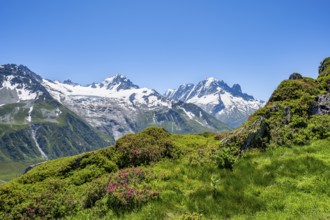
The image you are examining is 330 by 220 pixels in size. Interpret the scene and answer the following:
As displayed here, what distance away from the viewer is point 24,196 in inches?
650

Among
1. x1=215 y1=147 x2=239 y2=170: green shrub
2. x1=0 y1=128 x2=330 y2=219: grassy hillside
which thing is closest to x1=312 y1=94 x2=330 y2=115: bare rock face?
x1=0 y1=128 x2=330 y2=219: grassy hillside

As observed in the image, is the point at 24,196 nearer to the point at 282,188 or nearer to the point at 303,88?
the point at 282,188

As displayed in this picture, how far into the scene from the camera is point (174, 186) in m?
16.9

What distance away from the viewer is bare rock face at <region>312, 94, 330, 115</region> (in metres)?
24.7

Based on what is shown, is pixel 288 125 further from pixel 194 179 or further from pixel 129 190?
pixel 129 190

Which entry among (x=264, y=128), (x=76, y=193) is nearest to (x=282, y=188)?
(x=264, y=128)

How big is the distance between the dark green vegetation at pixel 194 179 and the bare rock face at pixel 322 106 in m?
0.14

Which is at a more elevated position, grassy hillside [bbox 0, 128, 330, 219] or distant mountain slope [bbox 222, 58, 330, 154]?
distant mountain slope [bbox 222, 58, 330, 154]

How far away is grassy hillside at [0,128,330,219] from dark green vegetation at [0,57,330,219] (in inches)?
1.9

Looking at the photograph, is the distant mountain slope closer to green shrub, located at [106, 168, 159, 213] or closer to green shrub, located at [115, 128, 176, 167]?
green shrub, located at [115, 128, 176, 167]

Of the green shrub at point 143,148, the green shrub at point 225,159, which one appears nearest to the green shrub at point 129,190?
the green shrub at point 143,148

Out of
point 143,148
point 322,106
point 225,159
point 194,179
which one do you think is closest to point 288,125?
point 322,106

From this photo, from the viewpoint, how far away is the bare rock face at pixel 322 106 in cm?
2473

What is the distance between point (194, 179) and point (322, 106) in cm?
1413
